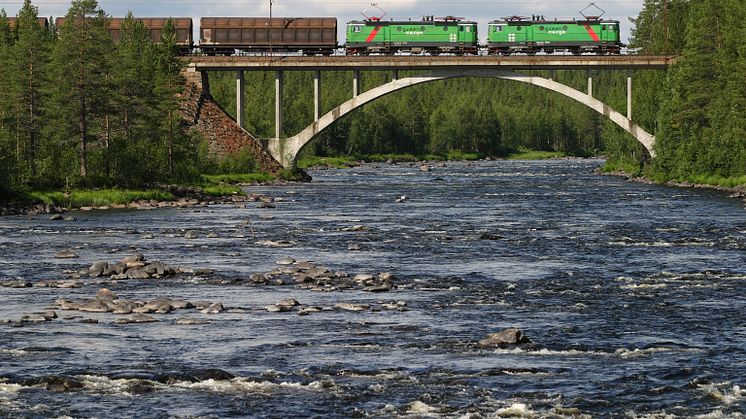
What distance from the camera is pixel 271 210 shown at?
67875mm

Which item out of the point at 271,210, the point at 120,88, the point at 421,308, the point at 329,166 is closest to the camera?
the point at 421,308

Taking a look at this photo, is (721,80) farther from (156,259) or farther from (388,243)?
(156,259)

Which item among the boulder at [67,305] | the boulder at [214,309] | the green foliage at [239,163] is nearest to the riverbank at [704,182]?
the green foliage at [239,163]

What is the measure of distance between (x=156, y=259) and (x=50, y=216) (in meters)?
20.6

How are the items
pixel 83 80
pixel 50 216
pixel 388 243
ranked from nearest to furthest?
pixel 388 243 < pixel 50 216 < pixel 83 80

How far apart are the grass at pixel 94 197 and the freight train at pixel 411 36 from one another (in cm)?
3273

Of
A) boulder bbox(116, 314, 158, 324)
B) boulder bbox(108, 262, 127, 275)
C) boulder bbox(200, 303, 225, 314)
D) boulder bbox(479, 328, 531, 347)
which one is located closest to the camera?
boulder bbox(479, 328, 531, 347)

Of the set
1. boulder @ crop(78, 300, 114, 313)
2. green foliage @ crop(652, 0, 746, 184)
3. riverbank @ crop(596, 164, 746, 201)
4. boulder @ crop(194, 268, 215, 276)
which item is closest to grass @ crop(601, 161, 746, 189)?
riverbank @ crop(596, 164, 746, 201)

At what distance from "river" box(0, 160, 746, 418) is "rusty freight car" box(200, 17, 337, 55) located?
50.6m

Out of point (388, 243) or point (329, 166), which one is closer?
point (388, 243)

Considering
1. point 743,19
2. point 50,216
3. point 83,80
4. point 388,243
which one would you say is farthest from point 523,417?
point 743,19

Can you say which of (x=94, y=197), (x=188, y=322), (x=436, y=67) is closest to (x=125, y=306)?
(x=188, y=322)

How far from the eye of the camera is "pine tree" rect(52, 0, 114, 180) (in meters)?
73.0

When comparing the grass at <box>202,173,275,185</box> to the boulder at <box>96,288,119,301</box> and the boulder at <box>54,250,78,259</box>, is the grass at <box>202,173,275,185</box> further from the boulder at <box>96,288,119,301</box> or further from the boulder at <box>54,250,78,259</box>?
the boulder at <box>96,288,119,301</box>
